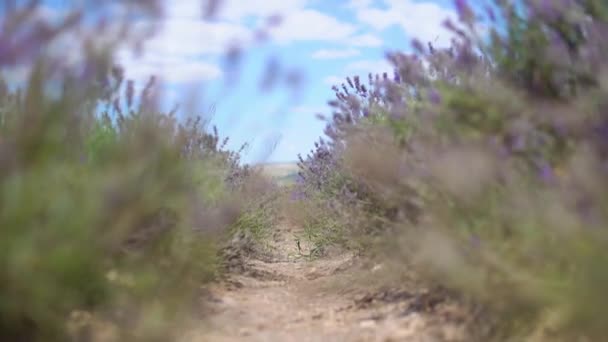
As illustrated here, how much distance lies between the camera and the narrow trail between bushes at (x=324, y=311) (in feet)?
10.7

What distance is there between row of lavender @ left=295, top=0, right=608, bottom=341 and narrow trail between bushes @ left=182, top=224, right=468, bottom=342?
210mm

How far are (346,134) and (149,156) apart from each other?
2.79m

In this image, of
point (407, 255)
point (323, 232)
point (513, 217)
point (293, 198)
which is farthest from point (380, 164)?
point (293, 198)

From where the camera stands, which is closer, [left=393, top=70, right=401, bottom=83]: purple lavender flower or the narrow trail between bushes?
the narrow trail between bushes

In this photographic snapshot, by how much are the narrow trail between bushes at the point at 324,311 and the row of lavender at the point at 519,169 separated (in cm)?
21

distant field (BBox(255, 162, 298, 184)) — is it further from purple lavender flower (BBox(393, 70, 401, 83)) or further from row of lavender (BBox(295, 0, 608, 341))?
row of lavender (BBox(295, 0, 608, 341))

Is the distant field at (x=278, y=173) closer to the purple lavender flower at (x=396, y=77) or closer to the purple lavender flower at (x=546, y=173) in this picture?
the purple lavender flower at (x=396, y=77)

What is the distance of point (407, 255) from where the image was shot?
3.73m

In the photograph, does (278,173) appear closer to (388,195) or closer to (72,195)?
(388,195)

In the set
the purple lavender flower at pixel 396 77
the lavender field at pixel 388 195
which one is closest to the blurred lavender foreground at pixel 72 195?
the lavender field at pixel 388 195

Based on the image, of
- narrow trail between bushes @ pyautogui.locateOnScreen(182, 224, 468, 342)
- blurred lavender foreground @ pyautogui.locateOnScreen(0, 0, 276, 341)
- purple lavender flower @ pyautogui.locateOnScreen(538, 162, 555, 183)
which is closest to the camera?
blurred lavender foreground @ pyautogui.locateOnScreen(0, 0, 276, 341)

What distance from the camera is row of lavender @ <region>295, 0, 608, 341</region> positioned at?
2.21 metres

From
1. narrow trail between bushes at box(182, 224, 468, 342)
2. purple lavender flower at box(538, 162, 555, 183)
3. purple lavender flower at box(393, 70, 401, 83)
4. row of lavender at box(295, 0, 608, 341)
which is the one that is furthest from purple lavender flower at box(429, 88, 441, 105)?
purple lavender flower at box(393, 70, 401, 83)

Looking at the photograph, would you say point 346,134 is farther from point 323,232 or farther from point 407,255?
point 323,232
